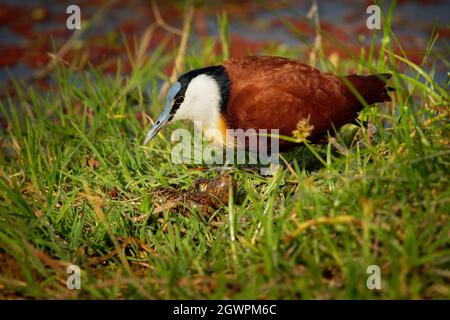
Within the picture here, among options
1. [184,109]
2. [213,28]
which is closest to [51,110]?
[184,109]

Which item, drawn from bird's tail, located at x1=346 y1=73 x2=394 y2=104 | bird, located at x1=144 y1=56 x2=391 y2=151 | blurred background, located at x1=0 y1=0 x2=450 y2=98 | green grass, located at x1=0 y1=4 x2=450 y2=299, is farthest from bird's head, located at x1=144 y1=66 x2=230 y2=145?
blurred background, located at x1=0 y1=0 x2=450 y2=98

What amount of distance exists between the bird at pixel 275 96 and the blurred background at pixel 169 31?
6.55 feet

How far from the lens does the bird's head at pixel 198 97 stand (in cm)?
378

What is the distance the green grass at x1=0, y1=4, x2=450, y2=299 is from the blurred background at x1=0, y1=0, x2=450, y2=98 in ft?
7.23

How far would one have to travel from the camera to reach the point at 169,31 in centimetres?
648

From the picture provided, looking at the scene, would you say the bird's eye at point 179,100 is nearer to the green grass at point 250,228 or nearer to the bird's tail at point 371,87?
the green grass at point 250,228

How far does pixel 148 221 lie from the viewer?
352 cm

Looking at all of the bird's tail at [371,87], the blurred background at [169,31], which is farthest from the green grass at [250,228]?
the blurred background at [169,31]

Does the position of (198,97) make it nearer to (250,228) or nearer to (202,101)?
(202,101)

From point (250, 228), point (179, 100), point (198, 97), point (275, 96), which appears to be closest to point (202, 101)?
point (198, 97)

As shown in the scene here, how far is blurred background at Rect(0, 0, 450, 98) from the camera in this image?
19.8ft

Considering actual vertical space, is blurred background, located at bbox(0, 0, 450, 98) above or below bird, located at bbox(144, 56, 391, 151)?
above

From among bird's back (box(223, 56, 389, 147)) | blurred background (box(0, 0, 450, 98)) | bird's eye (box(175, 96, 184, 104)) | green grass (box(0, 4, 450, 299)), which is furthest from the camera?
blurred background (box(0, 0, 450, 98))

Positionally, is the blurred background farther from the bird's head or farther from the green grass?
the green grass
